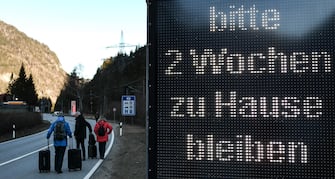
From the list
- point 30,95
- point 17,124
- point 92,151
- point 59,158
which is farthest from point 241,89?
point 30,95

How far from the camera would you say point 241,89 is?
3266 mm

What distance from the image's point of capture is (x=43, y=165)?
39.6 ft

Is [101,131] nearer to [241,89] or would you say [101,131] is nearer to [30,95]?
[241,89]

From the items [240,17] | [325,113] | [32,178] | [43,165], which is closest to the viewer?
[325,113]

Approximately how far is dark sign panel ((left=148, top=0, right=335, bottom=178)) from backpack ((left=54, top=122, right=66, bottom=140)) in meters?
9.21

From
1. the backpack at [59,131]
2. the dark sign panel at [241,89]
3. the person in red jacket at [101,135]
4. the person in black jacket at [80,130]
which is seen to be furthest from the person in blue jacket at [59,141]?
the dark sign panel at [241,89]

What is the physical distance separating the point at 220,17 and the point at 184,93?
2.40 feet

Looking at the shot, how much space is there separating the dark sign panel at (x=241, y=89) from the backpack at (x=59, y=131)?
9.21 meters

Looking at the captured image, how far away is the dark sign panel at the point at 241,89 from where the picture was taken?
315 centimetres

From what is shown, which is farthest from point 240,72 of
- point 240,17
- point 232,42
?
point 240,17

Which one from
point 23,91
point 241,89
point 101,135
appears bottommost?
point 101,135

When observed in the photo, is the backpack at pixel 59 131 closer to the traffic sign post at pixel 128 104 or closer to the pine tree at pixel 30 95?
the traffic sign post at pixel 128 104

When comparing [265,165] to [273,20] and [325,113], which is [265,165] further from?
[273,20]

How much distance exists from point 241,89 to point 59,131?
9.74 metres
